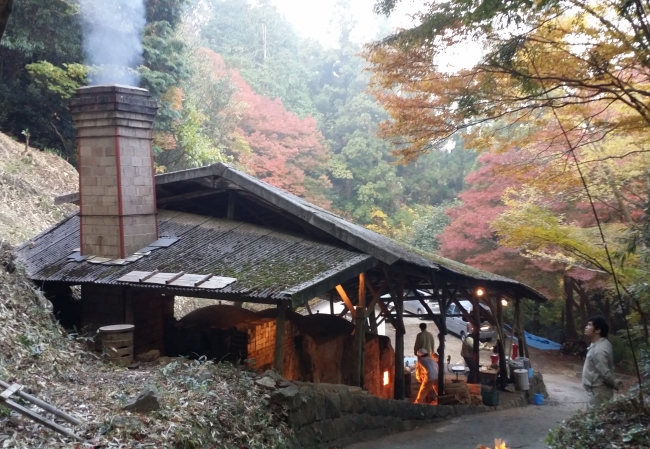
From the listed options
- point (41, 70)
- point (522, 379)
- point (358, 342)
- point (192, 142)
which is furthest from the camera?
point (192, 142)

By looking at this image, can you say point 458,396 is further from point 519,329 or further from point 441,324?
point 519,329

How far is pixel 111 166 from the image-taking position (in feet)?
29.5

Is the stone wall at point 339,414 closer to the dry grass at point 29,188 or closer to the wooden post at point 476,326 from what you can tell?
the wooden post at point 476,326

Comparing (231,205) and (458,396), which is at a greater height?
(231,205)

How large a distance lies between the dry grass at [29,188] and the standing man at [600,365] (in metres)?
11.6

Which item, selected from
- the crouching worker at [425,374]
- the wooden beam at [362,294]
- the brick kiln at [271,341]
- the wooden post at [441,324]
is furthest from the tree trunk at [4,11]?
the crouching worker at [425,374]

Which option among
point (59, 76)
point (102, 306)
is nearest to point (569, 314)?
point (102, 306)

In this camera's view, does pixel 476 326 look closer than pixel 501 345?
Yes

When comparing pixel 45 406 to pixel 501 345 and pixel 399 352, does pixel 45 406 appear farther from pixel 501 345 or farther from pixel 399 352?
pixel 501 345

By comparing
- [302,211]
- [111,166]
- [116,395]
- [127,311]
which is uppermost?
[111,166]

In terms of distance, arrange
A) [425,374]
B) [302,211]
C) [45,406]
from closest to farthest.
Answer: [45,406] < [302,211] < [425,374]

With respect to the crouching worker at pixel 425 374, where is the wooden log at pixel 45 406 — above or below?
above

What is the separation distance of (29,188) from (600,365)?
14.8 m

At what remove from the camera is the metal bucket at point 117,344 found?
740 centimetres
